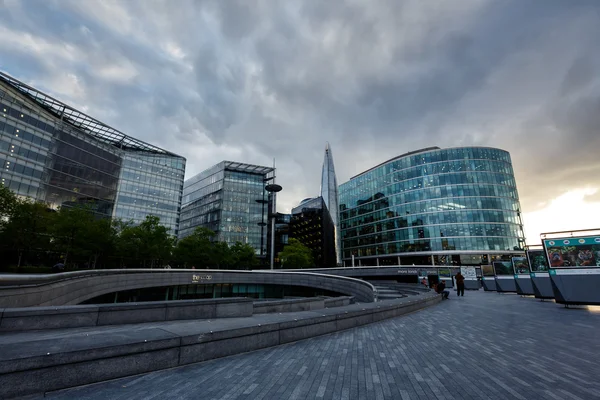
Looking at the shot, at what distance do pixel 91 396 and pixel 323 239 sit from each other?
11382 centimetres

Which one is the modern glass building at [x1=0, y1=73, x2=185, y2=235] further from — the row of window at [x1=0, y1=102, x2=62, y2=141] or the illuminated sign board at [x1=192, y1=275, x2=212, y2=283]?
the illuminated sign board at [x1=192, y1=275, x2=212, y2=283]

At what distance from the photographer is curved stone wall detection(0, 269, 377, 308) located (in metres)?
13.1

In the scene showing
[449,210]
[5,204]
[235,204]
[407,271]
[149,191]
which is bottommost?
[407,271]

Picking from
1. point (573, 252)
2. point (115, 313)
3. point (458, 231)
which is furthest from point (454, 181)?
point (115, 313)

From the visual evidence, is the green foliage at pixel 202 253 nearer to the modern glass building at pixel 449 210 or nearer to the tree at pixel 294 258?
the tree at pixel 294 258

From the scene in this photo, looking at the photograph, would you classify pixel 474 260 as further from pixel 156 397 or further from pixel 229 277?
pixel 156 397

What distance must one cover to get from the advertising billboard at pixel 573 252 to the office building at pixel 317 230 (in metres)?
96.3

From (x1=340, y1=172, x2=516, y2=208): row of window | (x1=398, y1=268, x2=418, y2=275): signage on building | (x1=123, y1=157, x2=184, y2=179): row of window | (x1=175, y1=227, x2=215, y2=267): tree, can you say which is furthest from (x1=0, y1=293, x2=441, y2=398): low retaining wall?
(x1=340, y1=172, x2=516, y2=208): row of window

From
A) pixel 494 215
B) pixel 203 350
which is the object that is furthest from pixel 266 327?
pixel 494 215

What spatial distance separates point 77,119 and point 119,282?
5745cm

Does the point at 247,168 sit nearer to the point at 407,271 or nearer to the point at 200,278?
the point at 200,278

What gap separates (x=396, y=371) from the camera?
202 inches

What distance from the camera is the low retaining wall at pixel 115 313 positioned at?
7.46m

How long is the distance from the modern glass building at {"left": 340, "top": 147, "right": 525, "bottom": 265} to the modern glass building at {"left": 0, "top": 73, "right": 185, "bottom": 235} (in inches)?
2587
